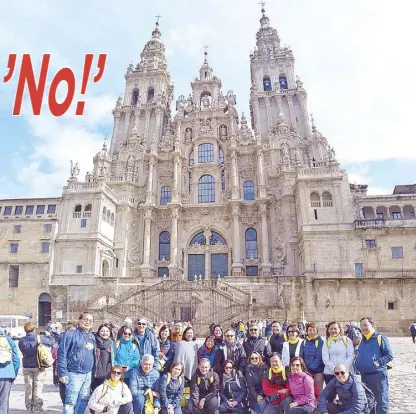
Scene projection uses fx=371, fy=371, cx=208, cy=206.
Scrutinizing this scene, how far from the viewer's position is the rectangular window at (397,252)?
1271 inches

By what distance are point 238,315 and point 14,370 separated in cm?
2146

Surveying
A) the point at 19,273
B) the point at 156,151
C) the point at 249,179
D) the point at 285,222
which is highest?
the point at 156,151

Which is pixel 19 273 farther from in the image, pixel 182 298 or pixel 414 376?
pixel 414 376

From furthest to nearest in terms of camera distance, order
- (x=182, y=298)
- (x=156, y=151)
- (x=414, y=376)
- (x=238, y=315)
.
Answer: (x=156, y=151)
(x=182, y=298)
(x=238, y=315)
(x=414, y=376)

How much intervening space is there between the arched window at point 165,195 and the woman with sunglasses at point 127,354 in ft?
121

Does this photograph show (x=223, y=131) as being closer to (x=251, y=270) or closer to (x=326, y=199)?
(x=326, y=199)

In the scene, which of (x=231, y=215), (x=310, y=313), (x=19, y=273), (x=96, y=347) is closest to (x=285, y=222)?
(x=231, y=215)

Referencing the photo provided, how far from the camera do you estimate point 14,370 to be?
22.6ft

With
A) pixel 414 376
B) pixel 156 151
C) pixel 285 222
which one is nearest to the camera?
pixel 414 376

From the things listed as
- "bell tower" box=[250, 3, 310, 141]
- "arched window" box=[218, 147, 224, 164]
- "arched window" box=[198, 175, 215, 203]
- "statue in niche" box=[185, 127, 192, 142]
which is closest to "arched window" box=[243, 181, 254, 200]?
"arched window" box=[198, 175, 215, 203]

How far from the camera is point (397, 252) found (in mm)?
32375

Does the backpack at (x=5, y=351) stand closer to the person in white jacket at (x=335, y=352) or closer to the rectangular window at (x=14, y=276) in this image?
the person in white jacket at (x=335, y=352)

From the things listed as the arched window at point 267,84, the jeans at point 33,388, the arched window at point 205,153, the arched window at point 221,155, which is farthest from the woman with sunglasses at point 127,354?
the arched window at point 267,84

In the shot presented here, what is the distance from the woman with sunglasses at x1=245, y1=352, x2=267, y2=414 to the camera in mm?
6895
